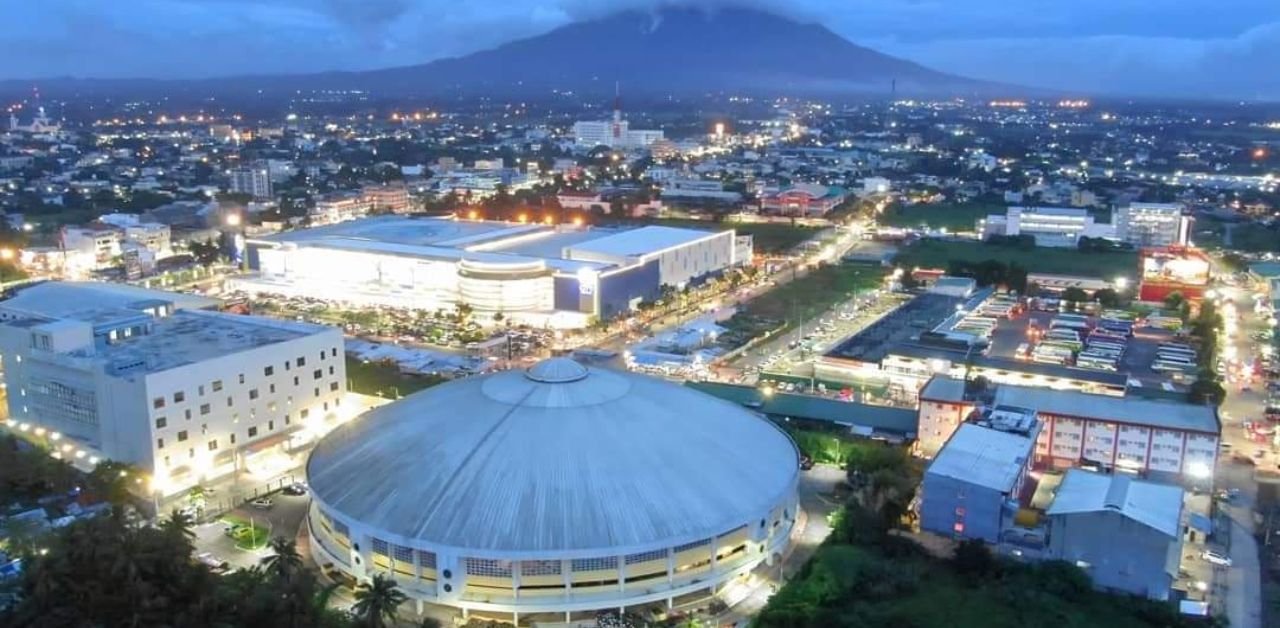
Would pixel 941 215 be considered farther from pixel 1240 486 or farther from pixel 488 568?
pixel 488 568

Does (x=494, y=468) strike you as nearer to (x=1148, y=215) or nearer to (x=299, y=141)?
(x=1148, y=215)

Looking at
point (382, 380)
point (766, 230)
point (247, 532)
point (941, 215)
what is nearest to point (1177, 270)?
point (941, 215)

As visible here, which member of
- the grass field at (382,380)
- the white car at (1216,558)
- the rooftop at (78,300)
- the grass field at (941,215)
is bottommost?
the white car at (1216,558)

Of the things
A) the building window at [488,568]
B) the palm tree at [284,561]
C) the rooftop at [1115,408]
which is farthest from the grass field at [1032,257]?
the palm tree at [284,561]

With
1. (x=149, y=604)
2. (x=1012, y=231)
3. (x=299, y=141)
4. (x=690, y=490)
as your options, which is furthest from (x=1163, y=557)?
(x=299, y=141)

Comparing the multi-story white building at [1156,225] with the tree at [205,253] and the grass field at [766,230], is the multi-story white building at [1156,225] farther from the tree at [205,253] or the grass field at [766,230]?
the tree at [205,253]
